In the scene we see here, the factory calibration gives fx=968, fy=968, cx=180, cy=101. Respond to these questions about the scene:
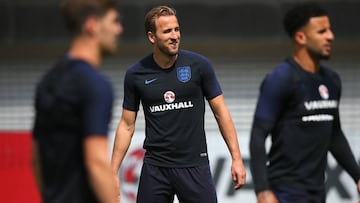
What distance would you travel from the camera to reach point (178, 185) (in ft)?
24.5

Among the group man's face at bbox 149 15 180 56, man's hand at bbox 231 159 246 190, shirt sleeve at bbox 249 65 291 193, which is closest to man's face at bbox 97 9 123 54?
shirt sleeve at bbox 249 65 291 193

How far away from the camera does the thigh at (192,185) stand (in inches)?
293

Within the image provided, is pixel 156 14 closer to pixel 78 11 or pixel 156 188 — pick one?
pixel 156 188

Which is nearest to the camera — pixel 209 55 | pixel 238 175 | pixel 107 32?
pixel 107 32

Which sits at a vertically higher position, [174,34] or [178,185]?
[174,34]

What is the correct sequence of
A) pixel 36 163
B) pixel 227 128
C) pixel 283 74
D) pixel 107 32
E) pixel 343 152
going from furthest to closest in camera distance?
1. pixel 227 128
2. pixel 343 152
3. pixel 283 74
4. pixel 36 163
5. pixel 107 32

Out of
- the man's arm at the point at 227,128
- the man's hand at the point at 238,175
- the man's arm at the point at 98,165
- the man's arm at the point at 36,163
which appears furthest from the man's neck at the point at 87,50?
the man's arm at the point at 227,128

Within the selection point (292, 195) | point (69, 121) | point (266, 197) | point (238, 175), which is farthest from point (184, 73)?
point (69, 121)

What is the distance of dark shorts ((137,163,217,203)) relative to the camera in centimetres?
745

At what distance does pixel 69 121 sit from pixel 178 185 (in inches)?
112

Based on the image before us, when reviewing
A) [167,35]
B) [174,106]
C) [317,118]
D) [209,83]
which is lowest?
[174,106]

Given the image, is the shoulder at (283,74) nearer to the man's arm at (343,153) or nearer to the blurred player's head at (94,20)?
the man's arm at (343,153)

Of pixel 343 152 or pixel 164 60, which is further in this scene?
pixel 164 60

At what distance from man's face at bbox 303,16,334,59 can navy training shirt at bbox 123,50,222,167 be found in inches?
65.4
